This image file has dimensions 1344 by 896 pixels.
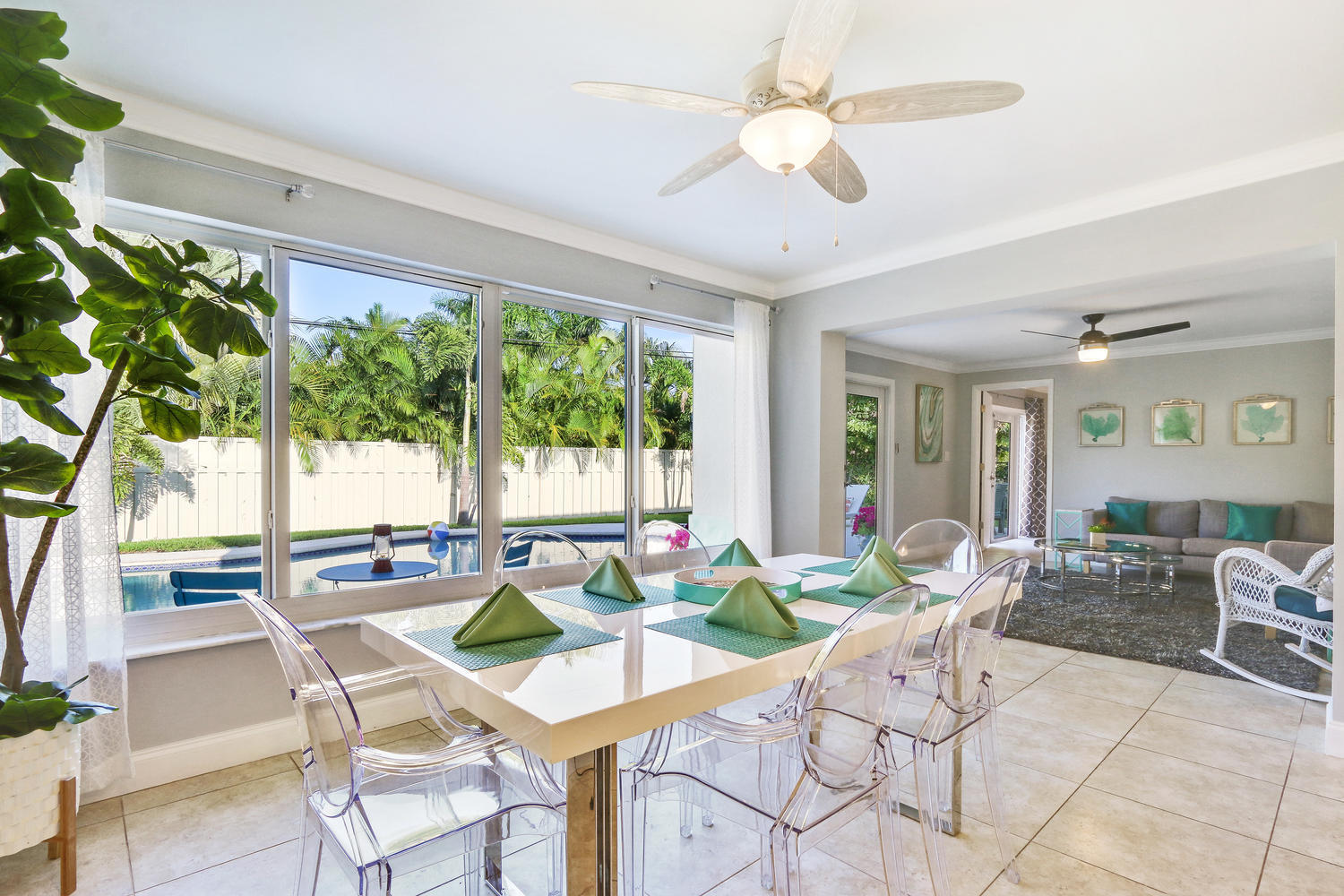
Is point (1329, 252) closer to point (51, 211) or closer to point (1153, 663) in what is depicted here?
point (1153, 663)

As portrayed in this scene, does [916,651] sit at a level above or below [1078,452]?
below

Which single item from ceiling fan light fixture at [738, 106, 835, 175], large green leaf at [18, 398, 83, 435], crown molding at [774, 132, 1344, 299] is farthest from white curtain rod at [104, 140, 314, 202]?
crown molding at [774, 132, 1344, 299]

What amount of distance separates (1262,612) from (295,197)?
5.11m

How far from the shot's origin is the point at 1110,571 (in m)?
6.52

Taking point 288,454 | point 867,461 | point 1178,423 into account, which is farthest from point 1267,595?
point 288,454

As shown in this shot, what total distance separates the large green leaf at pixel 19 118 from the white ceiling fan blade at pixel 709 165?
1.65m

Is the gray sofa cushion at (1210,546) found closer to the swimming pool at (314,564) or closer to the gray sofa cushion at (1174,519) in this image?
the gray sofa cushion at (1174,519)

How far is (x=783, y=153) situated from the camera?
187 centimetres

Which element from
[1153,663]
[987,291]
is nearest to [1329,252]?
[987,291]

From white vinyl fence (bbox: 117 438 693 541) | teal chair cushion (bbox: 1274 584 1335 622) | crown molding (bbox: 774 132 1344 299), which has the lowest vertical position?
teal chair cushion (bbox: 1274 584 1335 622)

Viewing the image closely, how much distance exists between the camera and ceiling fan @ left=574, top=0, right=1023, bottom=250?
159 cm

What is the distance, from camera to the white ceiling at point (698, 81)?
190cm

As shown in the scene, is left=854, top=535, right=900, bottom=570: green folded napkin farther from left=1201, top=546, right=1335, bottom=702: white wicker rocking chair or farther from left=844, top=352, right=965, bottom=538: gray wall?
left=844, top=352, right=965, bottom=538: gray wall

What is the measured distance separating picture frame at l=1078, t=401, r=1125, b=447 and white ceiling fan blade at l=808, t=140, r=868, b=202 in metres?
6.25
